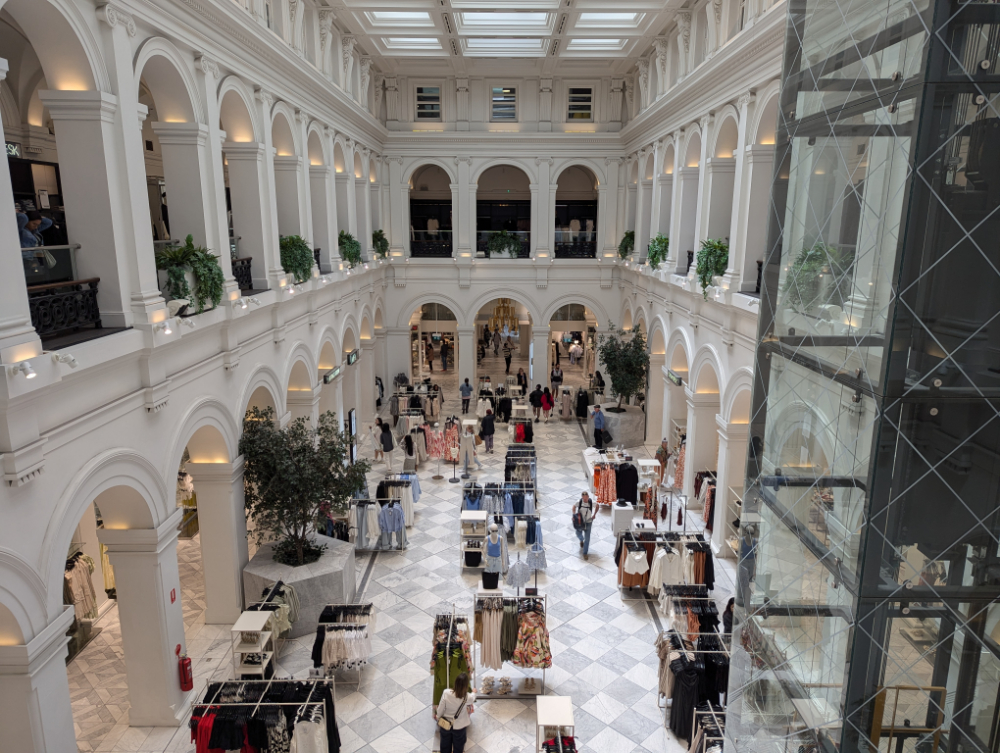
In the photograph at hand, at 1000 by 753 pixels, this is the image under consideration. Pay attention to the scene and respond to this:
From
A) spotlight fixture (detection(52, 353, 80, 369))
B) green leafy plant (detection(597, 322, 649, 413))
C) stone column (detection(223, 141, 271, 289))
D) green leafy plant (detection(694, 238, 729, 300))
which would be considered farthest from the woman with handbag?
green leafy plant (detection(597, 322, 649, 413))

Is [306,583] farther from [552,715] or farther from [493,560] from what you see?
[552,715]

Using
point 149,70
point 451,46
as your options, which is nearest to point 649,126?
point 451,46

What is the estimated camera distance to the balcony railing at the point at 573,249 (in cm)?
2383

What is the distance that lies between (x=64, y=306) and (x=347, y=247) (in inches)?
433

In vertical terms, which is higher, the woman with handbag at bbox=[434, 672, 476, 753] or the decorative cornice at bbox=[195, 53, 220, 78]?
the decorative cornice at bbox=[195, 53, 220, 78]

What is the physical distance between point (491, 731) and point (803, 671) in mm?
5087

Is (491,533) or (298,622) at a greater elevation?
(491,533)

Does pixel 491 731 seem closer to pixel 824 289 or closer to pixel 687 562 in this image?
pixel 687 562

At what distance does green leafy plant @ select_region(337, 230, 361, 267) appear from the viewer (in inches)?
674

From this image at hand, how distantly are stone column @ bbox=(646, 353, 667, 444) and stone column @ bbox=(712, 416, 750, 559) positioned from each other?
6818mm

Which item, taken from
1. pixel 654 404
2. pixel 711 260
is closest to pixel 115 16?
pixel 711 260

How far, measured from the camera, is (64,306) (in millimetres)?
6523

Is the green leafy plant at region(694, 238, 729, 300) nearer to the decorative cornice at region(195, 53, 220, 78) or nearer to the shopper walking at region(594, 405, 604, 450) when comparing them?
the shopper walking at region(594, 405, 604, 450)

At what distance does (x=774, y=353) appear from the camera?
16.3 ft
